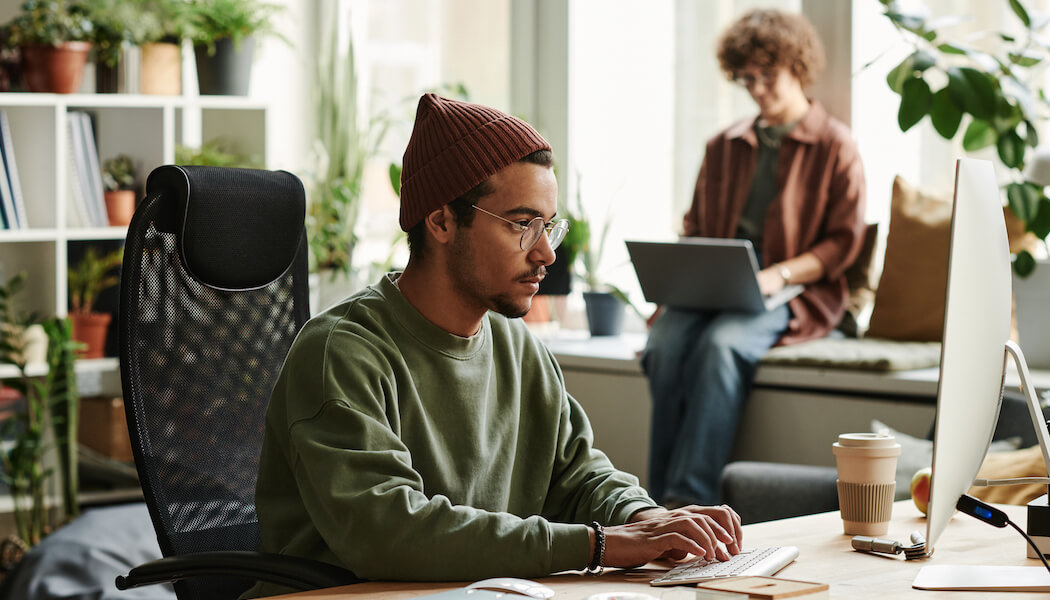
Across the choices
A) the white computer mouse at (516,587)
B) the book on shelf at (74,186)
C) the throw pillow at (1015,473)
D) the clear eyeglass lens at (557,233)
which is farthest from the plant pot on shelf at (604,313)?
the white computer mouse at (516,587)

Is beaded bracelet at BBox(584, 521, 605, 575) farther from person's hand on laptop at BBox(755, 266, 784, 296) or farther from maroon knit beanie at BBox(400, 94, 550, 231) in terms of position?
person's hand on laptop at BBox(755, 266, 784, 296)

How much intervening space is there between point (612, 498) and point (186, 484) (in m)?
0.59

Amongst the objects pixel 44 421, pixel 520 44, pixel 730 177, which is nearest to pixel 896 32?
pixel 730 177

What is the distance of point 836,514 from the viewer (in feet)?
5.73

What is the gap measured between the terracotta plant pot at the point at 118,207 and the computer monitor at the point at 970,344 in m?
3.13

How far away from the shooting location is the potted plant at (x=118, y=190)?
3965mm

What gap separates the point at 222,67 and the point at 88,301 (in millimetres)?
887

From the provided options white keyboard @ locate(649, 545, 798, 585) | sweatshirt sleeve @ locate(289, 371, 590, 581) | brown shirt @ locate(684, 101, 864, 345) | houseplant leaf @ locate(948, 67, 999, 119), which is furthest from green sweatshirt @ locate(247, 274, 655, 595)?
brown shirt @ locate(684, 101, 864, 345)

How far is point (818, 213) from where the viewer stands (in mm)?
3699

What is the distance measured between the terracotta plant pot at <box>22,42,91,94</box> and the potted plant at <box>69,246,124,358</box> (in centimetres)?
51

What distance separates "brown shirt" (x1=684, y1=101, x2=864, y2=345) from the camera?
3.69 meters

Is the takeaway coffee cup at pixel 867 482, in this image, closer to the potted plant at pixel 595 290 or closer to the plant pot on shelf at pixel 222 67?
the potted plant at pixel 595 290

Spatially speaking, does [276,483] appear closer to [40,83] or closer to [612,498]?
[612,498]

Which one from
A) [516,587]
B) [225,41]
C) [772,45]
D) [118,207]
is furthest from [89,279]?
[516,587]
